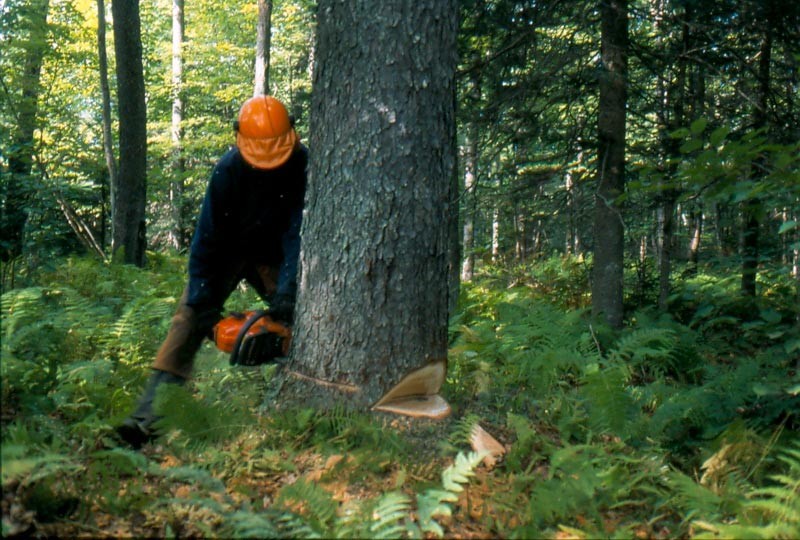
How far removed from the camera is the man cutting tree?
167 inches

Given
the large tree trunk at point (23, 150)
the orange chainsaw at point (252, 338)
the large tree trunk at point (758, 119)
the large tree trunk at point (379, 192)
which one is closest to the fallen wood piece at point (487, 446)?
the large tree trunk at point (379, 192)

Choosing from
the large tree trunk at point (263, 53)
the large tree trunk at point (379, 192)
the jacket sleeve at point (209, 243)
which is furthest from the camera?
the large tree trunk at point (263, 53)

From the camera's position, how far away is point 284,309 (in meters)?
4.34

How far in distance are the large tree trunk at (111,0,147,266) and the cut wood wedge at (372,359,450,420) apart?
8478mm

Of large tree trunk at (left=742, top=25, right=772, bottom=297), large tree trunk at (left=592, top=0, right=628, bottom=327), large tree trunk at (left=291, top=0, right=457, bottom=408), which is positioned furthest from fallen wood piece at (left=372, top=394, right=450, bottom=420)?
large tree trunk at (left=592, top=0, right=628, bottom=327)

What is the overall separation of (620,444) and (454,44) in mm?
2622

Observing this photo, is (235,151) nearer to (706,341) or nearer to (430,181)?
(430,181)

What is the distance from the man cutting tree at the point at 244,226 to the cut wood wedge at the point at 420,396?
2.90ft

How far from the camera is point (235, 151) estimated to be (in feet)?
14.4

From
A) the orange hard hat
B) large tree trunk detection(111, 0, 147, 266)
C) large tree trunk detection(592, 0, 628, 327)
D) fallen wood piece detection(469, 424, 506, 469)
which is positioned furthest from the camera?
large tree trunk detection(111, 0, 147, 266)

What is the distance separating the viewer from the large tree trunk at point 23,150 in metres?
8.38

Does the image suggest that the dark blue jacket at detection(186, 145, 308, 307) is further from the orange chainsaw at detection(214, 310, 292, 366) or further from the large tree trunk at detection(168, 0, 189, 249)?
the large tree trunk at detection(168, 0, 189, 249)

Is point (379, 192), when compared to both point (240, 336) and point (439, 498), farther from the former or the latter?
point (439, 498)

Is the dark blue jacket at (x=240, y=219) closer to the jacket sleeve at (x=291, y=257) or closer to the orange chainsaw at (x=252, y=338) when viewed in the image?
the jacket sleeve at (x=291, y=257)
